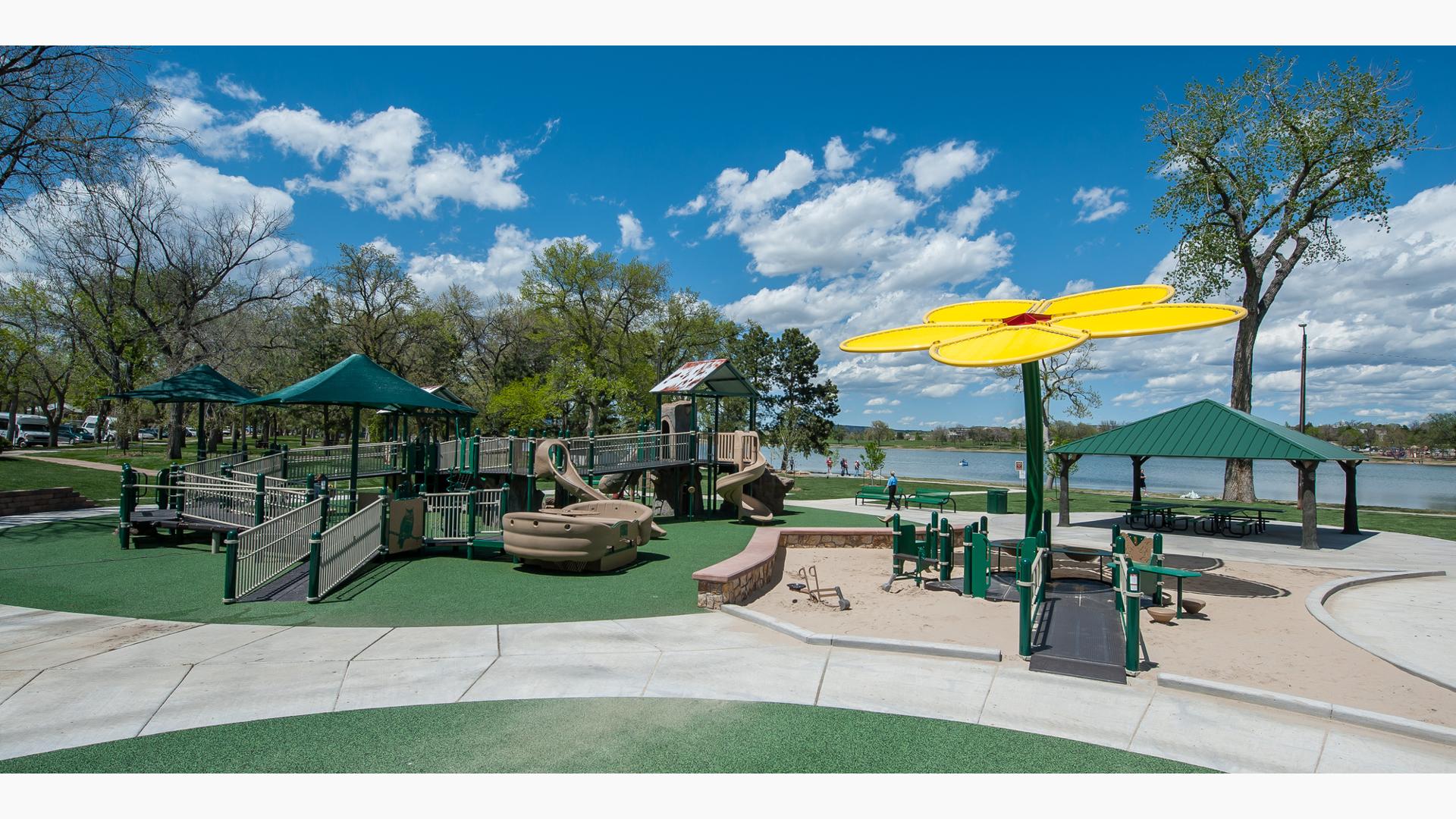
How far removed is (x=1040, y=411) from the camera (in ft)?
34.4

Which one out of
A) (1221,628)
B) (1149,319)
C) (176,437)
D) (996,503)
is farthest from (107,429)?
(1221,628)

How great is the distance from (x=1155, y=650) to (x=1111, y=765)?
154 inches

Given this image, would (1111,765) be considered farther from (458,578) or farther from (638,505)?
(638,505)

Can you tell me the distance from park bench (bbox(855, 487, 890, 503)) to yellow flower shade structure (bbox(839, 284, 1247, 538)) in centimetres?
1551

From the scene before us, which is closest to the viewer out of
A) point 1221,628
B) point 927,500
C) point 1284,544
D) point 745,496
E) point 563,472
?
point 1221,628

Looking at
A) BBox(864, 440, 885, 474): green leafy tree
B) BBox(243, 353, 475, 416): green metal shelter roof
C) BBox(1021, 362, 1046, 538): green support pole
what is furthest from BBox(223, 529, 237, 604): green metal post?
BBox(864, 440, 885, 474): green leafy tree

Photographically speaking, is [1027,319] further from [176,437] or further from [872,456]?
[176,437]

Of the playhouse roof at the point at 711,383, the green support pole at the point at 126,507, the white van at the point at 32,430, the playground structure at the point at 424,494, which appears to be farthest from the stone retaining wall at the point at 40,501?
the white van at the point at 32,430

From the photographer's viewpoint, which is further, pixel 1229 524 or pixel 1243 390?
pixel 1243 390

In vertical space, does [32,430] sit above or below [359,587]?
above

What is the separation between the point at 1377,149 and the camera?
96.2ft

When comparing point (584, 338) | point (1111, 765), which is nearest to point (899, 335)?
point (1111, 765)

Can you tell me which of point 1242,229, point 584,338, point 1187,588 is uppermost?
point 1242,229

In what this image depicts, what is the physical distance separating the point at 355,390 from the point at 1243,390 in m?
36.0
